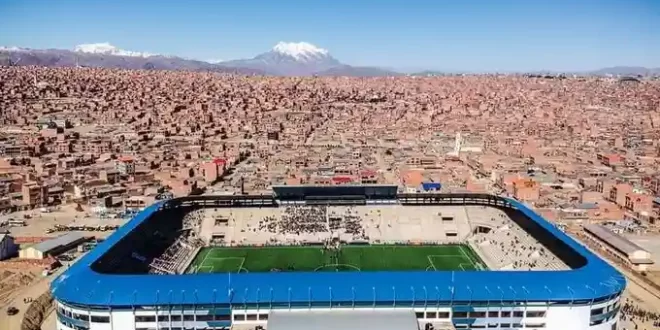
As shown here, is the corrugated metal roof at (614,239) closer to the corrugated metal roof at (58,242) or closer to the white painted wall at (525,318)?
the white painted wall at (525,318)

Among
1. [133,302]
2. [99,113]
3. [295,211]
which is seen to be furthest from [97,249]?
[99,113]

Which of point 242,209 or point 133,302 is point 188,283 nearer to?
point 133,302

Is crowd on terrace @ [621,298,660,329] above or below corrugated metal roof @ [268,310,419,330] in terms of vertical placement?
below

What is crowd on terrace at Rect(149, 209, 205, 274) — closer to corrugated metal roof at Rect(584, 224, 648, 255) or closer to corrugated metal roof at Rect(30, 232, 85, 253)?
corrugated metal roof at Rect(30, 232, 85, 253)

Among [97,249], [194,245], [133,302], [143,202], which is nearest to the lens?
[133,302]

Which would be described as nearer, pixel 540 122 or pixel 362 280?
pixel 362 280

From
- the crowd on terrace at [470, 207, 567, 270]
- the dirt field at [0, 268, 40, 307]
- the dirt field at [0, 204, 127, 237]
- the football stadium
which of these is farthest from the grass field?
the dirt field at [0, 204, 127, 237]

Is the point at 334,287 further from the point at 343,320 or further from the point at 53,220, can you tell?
the point at 53,220

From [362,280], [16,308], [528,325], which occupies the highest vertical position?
[362,280]
